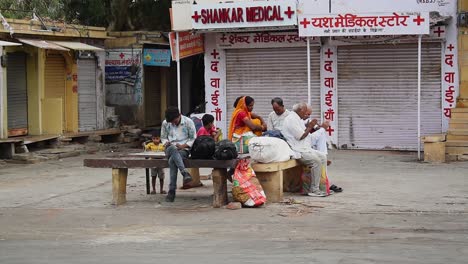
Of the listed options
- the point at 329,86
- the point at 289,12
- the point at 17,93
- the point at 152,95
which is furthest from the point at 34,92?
the point at 329,86

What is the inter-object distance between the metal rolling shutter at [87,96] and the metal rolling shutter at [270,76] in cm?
433

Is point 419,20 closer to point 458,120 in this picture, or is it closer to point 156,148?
point 458,120

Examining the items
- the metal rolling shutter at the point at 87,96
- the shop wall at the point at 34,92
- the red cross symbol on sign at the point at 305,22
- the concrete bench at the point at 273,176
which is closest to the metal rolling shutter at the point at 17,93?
the shop wall at the point at 34,92

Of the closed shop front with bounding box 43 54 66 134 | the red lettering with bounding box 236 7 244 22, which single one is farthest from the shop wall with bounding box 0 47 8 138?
the red lettering with bounding box 236 7 244 22

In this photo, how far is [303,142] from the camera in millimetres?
12453

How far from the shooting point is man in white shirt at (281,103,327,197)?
12.3 m

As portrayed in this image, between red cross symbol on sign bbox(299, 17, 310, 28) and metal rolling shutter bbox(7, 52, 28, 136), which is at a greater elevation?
red cross symbol on sign bbox(299, 17, 310, 28)

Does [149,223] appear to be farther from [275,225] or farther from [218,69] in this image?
[218,69]

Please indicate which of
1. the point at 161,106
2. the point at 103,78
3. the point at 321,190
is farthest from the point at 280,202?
the point at 161,106

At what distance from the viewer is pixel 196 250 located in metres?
8.65

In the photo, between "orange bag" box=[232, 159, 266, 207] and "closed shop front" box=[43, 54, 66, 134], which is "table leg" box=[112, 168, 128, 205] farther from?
"closed shop front" box=[43, 54, 66, 134]

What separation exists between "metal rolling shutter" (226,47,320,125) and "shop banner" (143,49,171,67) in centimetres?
338

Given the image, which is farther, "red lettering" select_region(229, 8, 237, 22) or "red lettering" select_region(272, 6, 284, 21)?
"red lettering" select_region(229, 8, 237, 22)

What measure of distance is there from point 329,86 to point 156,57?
20.2 ft
